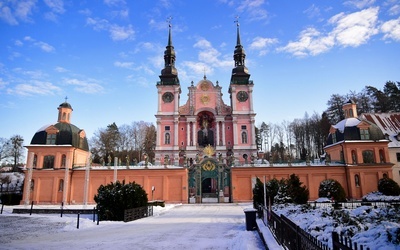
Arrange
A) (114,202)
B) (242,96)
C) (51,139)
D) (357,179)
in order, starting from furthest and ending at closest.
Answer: (242,96), (51,139), (357,179), (114,202)

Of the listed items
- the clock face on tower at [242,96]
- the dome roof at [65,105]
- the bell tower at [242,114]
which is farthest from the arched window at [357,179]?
the dome roof at [65,105]

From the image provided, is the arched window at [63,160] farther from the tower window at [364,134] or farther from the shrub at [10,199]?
the tower window at [364,134]

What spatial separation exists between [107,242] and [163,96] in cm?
4152

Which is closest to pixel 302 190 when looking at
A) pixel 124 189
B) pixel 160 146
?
pixel 124 189

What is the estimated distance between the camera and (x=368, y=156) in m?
35.1

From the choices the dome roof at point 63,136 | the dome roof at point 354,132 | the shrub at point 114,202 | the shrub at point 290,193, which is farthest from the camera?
the dome roof at point 63,136

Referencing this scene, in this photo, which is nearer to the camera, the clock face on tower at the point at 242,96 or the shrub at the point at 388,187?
the shrub at the point at 388,187

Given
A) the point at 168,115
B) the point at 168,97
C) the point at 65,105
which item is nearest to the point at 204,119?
the point at 168,115

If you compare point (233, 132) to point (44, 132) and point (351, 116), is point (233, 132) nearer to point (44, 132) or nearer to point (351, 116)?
point (351, 116)

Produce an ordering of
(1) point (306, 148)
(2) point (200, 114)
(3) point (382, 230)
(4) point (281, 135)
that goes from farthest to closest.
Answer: (4) point (281, 135) → (1) point (306, 148) → (2) point (200, 114) → (3) point (382, 230)

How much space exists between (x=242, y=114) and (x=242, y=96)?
347 centimetres

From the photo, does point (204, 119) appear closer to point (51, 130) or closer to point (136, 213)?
point (51, 130)

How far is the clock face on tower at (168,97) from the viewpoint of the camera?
165ft

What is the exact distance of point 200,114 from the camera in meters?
51.6
